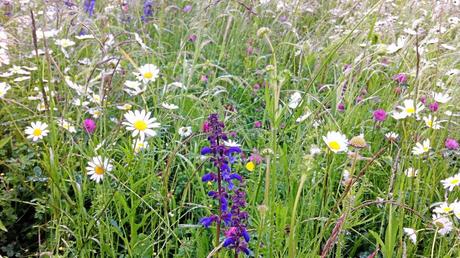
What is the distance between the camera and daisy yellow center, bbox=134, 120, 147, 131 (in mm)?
1469

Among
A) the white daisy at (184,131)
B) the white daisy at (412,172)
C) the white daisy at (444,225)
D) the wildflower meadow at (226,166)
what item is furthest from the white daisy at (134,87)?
the white daisy at (444,225)

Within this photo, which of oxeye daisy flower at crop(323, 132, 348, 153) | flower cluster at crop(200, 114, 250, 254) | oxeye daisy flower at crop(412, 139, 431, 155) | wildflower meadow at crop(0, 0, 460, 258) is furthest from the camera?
oxeye daisy flower at crop(412, 139, 431, 155)

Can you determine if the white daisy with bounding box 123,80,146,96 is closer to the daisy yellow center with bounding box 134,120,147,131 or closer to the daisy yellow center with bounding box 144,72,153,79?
the daisy yellow center with bounding box 144,72,153,79

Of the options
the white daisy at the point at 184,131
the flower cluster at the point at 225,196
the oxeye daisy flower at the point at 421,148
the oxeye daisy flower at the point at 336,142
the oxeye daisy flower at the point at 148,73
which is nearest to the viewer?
the flower cluster at the point at 225,196

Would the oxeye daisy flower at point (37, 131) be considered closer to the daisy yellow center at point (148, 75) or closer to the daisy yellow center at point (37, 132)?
the daisy yellow center at point (37, 132)

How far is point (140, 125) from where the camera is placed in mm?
1479

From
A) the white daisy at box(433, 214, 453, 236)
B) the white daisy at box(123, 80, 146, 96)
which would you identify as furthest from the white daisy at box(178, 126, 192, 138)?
the white daisy at box(433, 214, 453, 236)

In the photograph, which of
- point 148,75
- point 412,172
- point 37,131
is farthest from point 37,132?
point 412,172

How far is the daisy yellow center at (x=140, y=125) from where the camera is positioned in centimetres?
147

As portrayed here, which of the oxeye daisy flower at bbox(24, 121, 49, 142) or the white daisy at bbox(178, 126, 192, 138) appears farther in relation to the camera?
the white daisy at bbox(178, 126, 192, 138)

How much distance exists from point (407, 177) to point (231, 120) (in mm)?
631

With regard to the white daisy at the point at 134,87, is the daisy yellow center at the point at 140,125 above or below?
below

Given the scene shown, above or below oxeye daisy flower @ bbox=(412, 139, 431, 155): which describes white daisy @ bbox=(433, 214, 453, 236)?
below

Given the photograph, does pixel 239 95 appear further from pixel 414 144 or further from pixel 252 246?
pixel 252 246
